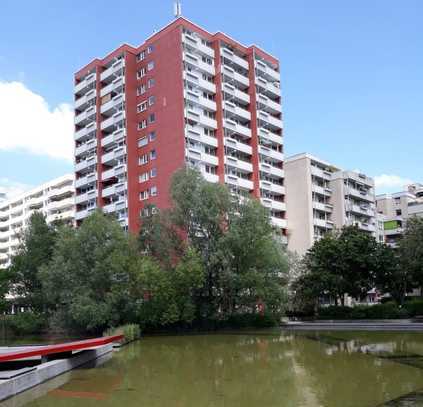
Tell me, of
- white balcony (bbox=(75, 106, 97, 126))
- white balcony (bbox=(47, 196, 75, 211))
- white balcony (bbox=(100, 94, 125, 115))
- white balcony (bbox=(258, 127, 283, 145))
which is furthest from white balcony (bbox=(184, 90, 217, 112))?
white balcony (bbox=(47, 196, 75, 211))

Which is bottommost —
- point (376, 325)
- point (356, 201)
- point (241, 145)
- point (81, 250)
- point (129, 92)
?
point (376, 325)

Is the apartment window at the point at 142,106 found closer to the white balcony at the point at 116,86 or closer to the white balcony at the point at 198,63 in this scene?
the white balcony at the point at 116,86

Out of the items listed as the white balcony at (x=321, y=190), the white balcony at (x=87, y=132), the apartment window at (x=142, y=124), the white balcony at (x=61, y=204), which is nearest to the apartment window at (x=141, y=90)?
the apartment window at (x=142, y=124)

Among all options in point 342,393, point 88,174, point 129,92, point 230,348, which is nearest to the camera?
point 342,393

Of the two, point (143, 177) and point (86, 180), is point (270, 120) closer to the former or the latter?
point (143, 177)

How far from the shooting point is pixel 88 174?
73438mm

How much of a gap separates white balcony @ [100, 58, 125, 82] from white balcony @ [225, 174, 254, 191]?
66.2 feet

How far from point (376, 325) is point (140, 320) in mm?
17737

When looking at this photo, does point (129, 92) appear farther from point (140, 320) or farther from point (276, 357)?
point (276, 357)

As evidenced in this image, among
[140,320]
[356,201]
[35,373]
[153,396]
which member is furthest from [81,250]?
[356,201]

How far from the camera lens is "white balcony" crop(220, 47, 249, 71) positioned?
69562mm

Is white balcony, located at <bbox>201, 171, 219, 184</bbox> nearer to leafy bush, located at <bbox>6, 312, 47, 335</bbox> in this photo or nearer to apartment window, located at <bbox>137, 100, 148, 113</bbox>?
apartment window, located at <bbox>137, 100, 148, 113</bbox>

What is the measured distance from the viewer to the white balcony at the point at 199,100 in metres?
63.3

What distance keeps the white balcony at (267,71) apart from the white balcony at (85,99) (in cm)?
2281
